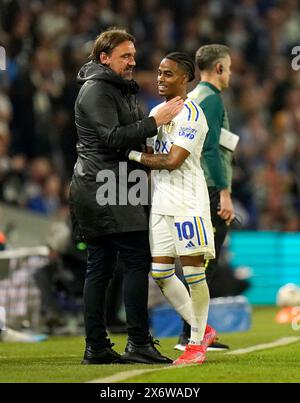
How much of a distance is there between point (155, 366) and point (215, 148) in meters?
2.10

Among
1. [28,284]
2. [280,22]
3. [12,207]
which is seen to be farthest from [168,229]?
[280,22]

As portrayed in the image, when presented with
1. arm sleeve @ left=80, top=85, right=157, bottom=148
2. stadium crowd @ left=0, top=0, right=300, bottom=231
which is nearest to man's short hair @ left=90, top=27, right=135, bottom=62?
arm sleeve @ left=80, top=85, right=157, bottom=148

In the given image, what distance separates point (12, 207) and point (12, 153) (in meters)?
0.87

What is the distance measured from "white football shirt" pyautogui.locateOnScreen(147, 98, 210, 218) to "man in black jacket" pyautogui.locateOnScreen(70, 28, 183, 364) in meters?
0.10

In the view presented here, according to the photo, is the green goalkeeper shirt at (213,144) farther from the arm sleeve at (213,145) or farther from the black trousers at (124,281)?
the black trousers at (124,281)

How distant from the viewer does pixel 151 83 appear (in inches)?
673

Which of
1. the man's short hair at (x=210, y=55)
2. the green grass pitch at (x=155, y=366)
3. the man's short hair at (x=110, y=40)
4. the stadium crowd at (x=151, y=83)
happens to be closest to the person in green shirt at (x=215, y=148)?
the man's short hair at (x=210, y=55)

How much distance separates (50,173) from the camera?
1519 cm

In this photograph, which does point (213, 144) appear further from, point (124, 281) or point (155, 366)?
point (155, 366)

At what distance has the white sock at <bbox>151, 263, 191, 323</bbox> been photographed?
25.1ft

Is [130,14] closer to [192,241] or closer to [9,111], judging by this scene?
[9,111]

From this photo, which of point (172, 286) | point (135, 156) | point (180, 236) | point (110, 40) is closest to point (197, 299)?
point (172, 286)

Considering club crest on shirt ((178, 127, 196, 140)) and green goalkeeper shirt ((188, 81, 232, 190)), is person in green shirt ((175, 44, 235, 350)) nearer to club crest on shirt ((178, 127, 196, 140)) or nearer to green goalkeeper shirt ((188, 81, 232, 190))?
green goalkeeper shirt ((188, 81, 232, 190))

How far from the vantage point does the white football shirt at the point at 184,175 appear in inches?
296
